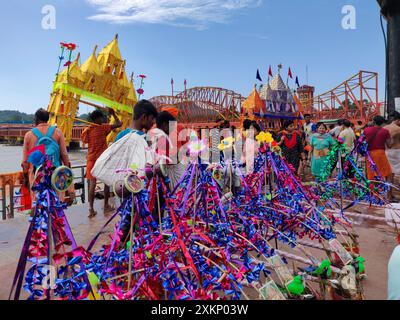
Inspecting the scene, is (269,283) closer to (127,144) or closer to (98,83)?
(127,144)

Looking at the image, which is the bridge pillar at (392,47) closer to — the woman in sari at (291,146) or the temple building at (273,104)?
the woman in sari at (291,146)

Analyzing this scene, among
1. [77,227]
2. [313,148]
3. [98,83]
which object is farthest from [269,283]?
[98,83]

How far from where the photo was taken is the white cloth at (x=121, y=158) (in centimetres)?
229

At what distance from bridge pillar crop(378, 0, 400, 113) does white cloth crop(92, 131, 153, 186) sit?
19.9 ft

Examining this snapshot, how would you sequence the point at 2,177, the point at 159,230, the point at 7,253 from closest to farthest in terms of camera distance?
the point at 159,230
the point at 7,253
the point at 2,177

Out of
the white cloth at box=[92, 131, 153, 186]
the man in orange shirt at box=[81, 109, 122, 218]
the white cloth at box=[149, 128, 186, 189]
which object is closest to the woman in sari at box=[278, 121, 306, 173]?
the man in orange shirt at box=[81, 109, 122, 218]

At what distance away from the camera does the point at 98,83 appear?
12750 mm

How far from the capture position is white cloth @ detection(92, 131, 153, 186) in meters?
2.29

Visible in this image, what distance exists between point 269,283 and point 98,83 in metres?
12.6

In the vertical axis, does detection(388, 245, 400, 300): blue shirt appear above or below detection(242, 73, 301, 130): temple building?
below

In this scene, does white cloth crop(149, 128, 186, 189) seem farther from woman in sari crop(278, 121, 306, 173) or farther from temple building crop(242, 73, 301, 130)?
temple building crop(242, 73, 301, 130)

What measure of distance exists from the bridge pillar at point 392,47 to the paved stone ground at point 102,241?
2.91m

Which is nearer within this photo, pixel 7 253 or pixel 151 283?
pixel 151 283

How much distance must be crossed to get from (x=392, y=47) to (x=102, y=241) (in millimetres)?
6645
